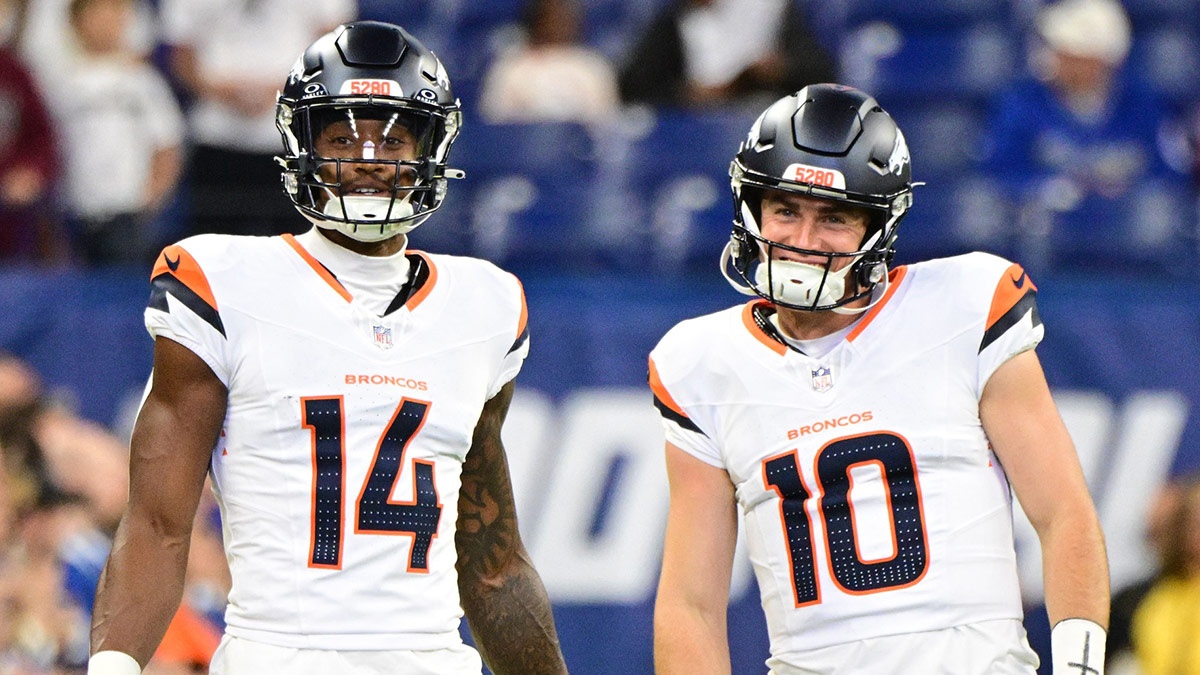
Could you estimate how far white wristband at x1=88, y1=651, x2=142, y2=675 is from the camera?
10.4 feet

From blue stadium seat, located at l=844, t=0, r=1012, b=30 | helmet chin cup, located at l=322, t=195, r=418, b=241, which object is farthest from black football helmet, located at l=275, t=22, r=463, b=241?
blue stadium seat, located at l=844, t=0, r=1012, b=30

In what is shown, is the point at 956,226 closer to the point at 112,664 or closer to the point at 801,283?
the point at 801,283

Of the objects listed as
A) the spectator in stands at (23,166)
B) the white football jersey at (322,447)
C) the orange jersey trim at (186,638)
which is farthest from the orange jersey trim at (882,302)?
the spectator in stands at (23,166)

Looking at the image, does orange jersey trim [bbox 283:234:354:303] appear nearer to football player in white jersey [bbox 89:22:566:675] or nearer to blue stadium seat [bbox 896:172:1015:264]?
football player in white jersey [bbox 89:22:566:675]

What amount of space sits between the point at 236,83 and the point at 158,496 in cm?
387

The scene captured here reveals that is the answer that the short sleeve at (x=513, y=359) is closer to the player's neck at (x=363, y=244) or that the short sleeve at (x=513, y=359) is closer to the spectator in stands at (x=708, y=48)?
the player's neck at (x=363, y=244)

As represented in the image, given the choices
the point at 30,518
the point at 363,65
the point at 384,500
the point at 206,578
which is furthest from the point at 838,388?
the point at 30,518

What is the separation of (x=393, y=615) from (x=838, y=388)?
3.14 feet

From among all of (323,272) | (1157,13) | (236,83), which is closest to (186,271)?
(323,272)

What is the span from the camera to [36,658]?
17.9 feet

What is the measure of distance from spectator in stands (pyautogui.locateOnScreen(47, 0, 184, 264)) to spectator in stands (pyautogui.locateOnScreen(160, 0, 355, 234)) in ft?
0.49

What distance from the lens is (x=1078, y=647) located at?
3207 millimetres

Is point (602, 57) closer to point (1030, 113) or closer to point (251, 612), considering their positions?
point (1030, 113)

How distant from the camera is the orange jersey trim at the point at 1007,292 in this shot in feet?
11.3
